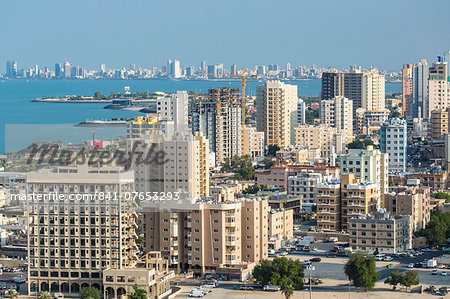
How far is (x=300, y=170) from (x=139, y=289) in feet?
44.0

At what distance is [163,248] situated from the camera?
19.8 meters

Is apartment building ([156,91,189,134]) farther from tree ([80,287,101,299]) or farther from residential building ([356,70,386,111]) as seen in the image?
tree ([80,287,101,299])

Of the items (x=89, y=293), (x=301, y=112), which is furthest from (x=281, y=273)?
(x=301, y=112)

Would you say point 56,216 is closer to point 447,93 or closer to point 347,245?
point 347,245

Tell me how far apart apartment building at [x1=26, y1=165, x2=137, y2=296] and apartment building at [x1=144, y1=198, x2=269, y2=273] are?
5.56 ft

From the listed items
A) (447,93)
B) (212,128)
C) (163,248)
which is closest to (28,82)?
(447,93)

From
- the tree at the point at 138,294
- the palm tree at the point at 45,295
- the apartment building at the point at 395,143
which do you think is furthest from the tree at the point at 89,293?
the apartment building at the point at 395,143

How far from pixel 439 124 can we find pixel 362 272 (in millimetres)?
24999

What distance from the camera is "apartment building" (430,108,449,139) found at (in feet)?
139

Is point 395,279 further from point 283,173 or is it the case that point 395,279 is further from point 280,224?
point 283,173

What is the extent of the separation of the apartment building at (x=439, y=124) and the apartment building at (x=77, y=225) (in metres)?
26.2

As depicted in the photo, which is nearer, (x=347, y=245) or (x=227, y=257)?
(x=227, y=257)

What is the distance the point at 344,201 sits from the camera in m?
23.5

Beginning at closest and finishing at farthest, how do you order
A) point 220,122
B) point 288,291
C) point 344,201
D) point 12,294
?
point 288,291, point 12,294, point 344,201, point 220,122
